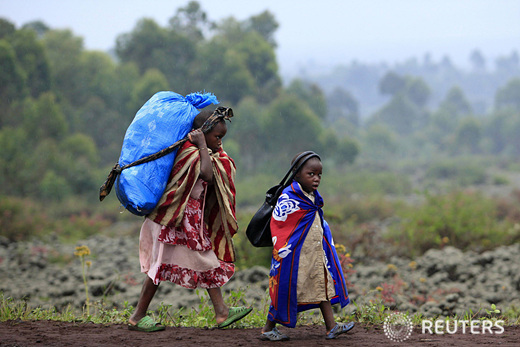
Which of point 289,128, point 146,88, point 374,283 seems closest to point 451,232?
point 374,283

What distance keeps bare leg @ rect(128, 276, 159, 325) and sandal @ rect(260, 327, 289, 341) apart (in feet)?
2.82

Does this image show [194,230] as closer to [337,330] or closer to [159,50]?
[337,330]

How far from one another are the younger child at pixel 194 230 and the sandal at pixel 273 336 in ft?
0.82

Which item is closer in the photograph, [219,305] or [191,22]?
[219,305]

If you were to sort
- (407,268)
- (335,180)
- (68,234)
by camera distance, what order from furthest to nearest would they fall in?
1. (335,180)
2. (68,234)
3. (407,268)

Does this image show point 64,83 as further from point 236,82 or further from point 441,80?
point 441,80

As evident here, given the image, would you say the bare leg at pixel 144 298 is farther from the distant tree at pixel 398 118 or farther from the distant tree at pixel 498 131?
the distant tree at pixel 398 118

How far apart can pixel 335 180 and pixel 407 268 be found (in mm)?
23658

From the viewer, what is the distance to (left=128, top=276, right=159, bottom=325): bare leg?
441 centimetres

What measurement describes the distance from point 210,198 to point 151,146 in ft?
2.00

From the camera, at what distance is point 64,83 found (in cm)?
3056

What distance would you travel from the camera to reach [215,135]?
4.43 meters

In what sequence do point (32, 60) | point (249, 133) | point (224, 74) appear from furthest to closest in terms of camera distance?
point (224, 74) < point (249, 133) < point (32, 60)

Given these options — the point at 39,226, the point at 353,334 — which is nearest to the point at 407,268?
the point at 353,334
